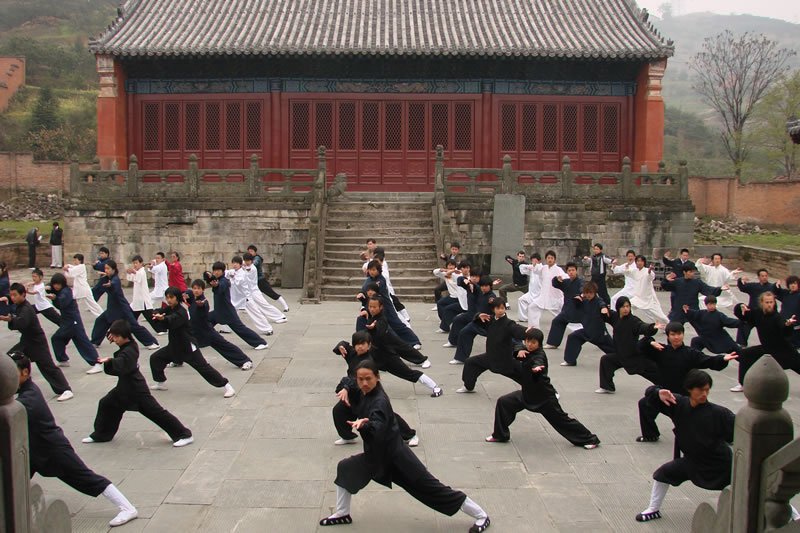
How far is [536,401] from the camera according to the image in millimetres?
7762

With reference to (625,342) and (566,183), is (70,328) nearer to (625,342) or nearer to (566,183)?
(625,342)

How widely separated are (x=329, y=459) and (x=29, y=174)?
3265 cm

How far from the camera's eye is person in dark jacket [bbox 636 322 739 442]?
7785 millimetres

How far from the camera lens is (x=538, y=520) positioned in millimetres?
6301

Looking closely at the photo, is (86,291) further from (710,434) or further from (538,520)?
(710,434)

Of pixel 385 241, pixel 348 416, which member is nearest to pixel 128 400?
pixel 348 416

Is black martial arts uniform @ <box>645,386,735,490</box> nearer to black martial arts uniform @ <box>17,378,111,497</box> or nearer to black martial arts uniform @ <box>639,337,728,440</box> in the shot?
black martial arts uniform @ <box>639,337,728,440</box>

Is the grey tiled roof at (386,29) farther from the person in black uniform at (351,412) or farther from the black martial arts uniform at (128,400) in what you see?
the black martial arts uniform at (128,400)

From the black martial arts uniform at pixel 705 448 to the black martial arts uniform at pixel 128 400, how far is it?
4.81m

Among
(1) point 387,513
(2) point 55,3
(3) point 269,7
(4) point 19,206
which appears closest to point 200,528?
(1) point 387,513

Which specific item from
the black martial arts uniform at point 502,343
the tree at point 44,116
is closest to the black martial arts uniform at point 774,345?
the black martial arts uniform at point 502,343

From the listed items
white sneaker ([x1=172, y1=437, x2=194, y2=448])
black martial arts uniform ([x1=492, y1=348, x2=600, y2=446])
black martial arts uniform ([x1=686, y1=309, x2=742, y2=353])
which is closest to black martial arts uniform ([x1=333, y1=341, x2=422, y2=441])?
black martial arts uniform ([x1=492, y1=348, x2=600, y2=446])

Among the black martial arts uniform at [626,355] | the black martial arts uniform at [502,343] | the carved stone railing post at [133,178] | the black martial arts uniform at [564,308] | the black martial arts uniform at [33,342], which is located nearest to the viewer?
the black martial arts uniform at [626,355]

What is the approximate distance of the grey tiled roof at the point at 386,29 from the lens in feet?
73.6
